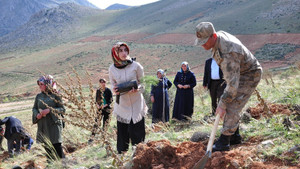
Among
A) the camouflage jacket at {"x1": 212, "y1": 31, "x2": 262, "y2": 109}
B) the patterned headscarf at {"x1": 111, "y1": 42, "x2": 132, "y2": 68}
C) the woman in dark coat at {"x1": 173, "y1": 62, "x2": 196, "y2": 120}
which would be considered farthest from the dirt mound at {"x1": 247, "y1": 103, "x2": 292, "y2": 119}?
the patterned headscarf at {"x1": 111, "y1": 42, "x2": 132, "y2": 68}

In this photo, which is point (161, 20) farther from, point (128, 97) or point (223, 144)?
point (223, 144)

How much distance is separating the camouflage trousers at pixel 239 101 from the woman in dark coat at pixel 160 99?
13.4ft

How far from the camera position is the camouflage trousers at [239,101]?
2788 millimetres

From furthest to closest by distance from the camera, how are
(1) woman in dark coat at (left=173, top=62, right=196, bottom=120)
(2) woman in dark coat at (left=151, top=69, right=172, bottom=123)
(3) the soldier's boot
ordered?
→ (2) woman in dark coat at (left=151, top=69, right=172, bottom=123) → (1) woman in dark coat at (left=173, top=62, right=196, bottom=120) → (3) the soldier's boot

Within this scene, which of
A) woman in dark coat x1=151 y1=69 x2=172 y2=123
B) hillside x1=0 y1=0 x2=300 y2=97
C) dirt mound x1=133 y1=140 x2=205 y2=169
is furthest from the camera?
hillside x1=0 y1=0 x2=300 y2=97

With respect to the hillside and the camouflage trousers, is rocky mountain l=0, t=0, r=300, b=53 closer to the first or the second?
the hillside

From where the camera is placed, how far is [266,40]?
3300 centimetres

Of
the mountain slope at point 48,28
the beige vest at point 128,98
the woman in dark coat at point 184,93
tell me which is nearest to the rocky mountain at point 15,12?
the mountain slope at point 48,28

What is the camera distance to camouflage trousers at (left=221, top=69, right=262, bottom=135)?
2788 millimetres

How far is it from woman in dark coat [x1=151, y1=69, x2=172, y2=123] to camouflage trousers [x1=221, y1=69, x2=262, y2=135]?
4.09 m

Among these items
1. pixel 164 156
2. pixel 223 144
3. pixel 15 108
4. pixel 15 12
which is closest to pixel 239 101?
pixel 223 144

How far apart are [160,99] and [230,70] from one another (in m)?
4.54

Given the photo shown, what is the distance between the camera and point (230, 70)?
256 cm

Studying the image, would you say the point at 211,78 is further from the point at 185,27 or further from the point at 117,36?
the point at 117,36
